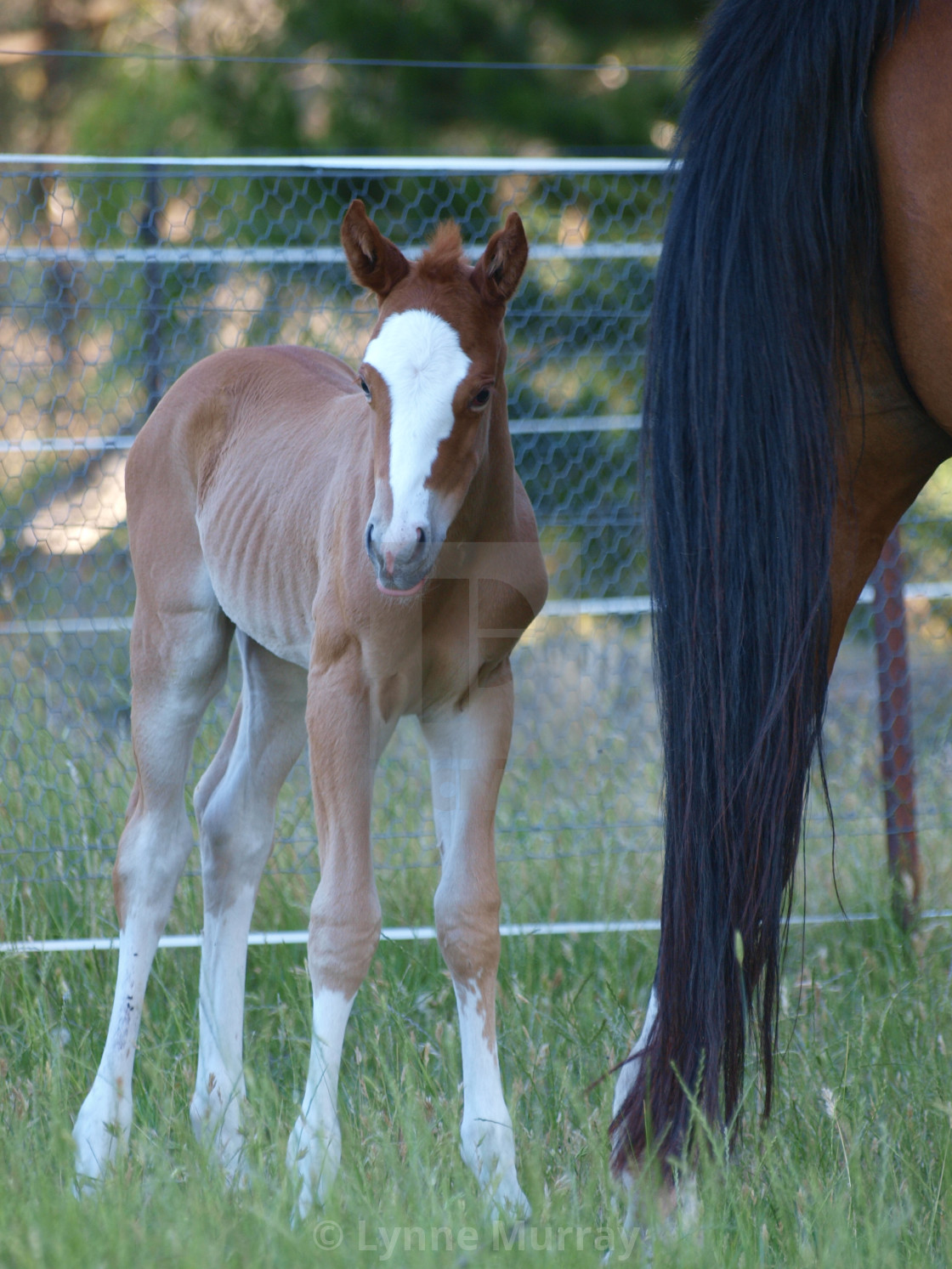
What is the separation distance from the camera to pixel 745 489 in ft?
6.00

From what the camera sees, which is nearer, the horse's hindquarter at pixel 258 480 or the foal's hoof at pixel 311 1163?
the foal's hoof at pixel 311 1163

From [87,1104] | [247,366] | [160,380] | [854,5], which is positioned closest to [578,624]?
[160,380]

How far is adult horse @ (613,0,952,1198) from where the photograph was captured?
1.74 metres

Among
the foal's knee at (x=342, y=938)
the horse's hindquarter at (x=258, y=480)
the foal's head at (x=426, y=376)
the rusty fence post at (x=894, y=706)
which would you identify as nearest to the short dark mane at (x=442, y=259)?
the foal's head at (x=426, y=376)

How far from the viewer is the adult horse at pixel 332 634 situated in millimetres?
2018

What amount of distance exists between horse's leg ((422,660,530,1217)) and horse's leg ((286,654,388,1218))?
164 millimetres

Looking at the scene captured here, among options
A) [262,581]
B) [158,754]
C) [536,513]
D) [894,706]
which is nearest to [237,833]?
[158,754]

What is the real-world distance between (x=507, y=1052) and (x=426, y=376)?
59.6 inches

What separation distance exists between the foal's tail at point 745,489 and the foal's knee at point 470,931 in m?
0.45

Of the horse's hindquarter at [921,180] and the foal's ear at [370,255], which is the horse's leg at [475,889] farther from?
the horse's hindquarter at [921,180]

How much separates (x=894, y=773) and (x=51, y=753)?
2639mm

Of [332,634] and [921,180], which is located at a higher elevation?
[921,180]

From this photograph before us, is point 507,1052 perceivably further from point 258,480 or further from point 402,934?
point 258,480

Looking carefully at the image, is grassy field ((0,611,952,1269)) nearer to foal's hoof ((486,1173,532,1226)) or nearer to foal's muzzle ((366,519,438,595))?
foal's hoof ((486,1173,532,1226))
